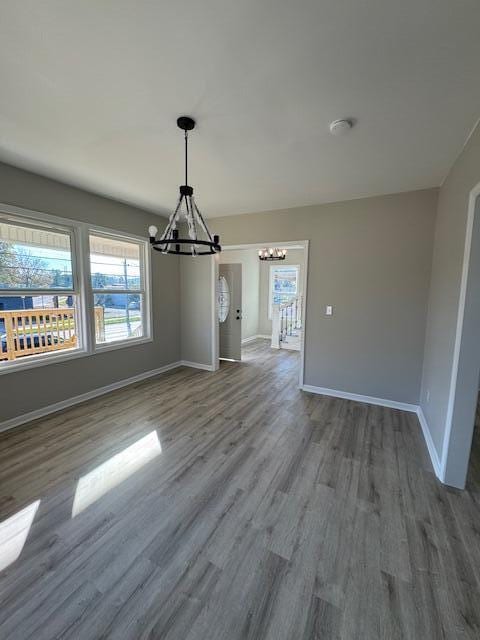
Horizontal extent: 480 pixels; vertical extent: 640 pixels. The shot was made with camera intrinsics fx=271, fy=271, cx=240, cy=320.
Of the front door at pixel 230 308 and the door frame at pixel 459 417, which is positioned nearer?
the door frame at pixel 459 417

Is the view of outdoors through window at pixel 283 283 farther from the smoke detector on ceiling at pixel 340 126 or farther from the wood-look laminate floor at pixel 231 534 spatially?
the smoke detector on ceiling at pixel 340 126

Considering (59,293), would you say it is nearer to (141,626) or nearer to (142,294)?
(142,294)

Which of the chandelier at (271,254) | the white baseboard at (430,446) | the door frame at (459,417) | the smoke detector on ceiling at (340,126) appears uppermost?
the smoke detector on ceiling at (340,126)

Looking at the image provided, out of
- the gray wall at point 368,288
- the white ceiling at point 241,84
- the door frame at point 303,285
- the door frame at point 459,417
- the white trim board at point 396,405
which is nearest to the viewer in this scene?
the white ceiling at point 241,84

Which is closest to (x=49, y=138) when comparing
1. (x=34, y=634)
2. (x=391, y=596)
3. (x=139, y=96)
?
(x=139, y=96)

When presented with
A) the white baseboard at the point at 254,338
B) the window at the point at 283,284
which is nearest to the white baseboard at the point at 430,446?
the white baseboard at the point at 254,338

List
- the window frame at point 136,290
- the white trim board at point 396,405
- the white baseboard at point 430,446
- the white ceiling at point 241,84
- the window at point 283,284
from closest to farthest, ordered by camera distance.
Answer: the white ceiling at point 241,84 → the white baseboard at point 430,446 → the white trim board at point 396,405 → the window frame at point 136,290 → the window at point 283,284

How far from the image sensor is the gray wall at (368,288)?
3.41m

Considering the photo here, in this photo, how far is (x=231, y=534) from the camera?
1.76 metres

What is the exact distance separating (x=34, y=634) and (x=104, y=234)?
3.92 metres

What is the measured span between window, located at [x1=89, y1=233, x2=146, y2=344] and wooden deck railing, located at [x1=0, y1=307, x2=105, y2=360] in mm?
384

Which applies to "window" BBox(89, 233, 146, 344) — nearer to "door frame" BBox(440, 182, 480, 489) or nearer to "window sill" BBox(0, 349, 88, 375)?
"window sill" BBox(0, 349, 88, 375)

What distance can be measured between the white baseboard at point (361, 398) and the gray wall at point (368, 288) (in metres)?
0.06

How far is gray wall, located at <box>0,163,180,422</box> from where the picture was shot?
3.00 metres
